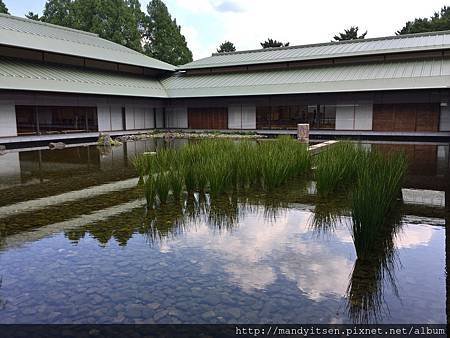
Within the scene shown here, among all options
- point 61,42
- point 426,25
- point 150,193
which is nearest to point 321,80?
point 61,42

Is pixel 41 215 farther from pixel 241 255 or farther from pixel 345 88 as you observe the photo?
pixel 345 88

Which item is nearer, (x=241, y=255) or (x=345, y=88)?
(x=241, y=255)

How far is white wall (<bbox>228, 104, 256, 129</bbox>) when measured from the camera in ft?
88.4

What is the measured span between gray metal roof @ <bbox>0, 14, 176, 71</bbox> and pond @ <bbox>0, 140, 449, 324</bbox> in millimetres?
15743

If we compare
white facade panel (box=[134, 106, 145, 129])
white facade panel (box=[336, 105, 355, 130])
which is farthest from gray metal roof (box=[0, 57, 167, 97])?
white facade panel (box=[336, 105, 355, 130])

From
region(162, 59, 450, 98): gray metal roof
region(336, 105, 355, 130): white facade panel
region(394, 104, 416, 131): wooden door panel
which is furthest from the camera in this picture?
region(336, 105, 355, 130): white facade panel

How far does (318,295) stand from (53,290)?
2688mm

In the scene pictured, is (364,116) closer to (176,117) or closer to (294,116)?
(294,116)

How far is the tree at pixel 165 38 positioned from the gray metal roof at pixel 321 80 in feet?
54.9

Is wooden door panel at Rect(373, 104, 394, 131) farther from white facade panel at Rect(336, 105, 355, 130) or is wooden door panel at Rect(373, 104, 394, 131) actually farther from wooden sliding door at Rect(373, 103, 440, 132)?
white facade panel at Rect(336, 105, 355, 130)

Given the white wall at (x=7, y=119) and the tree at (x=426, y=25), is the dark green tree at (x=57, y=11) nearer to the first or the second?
the white wall at (x=7, y=119)

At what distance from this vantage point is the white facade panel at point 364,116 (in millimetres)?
23188

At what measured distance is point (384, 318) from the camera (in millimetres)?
3395

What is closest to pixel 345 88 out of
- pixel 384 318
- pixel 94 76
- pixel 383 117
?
pixel 383 117
